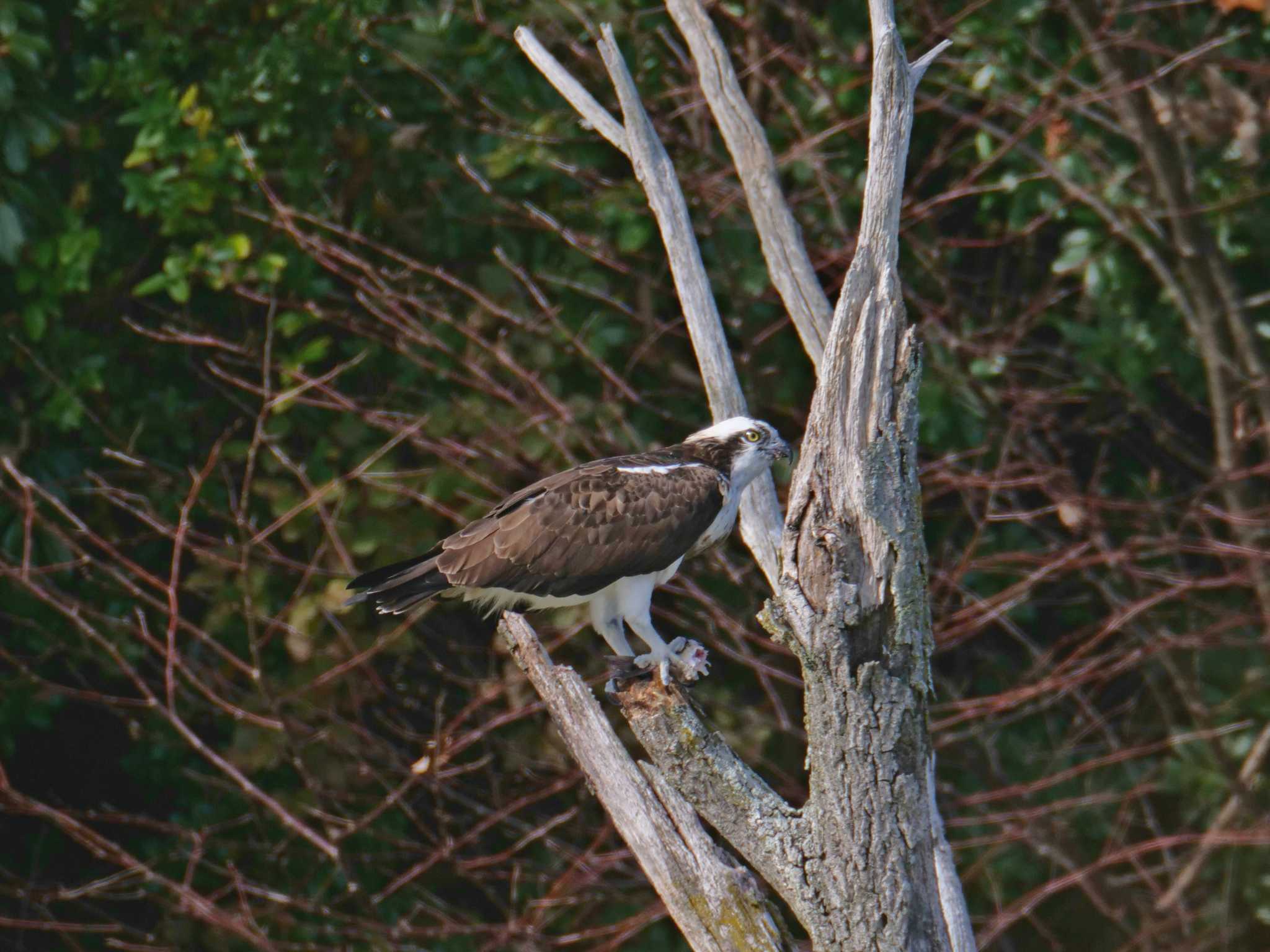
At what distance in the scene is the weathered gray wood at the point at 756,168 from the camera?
16.0 feet

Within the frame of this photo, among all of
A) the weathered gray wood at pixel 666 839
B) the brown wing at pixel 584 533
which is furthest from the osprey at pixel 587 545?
the weathered gray wood at pixel 666 839

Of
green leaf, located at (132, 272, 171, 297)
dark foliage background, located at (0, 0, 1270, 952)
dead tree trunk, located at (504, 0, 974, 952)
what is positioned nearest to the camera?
dead tree trunk, located at (504, 0, 974, 952)

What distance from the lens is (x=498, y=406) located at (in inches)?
262

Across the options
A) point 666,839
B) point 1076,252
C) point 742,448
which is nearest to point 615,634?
point 742,448

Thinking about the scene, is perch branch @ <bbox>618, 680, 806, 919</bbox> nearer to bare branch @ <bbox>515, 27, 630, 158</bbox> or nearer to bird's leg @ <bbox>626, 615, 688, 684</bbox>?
bird's leg @ <bbox>626, 615, 688, 684</bbox>

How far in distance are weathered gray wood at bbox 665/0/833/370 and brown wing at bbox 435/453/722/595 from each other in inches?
24.2

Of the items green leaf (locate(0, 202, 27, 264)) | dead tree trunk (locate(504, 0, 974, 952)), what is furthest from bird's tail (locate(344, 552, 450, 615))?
green leaf (locate(0, 202, 27, 264))

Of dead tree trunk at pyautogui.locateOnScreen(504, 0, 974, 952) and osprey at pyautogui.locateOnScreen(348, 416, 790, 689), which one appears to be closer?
dead tree trunk at pyautogui.locateOnScreen(504, 0, 974, 952)

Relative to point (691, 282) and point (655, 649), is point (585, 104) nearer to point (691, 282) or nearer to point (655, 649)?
point (691, 282)

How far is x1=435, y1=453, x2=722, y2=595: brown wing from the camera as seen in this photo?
4.61 meters

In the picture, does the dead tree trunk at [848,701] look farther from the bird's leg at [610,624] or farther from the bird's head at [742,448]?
the bird's head at [742,448]

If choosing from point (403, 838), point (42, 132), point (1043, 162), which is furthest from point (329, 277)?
point (1043, 162)

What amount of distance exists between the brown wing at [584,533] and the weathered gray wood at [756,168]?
2.02ft

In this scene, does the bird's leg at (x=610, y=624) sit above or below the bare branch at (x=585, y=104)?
below
